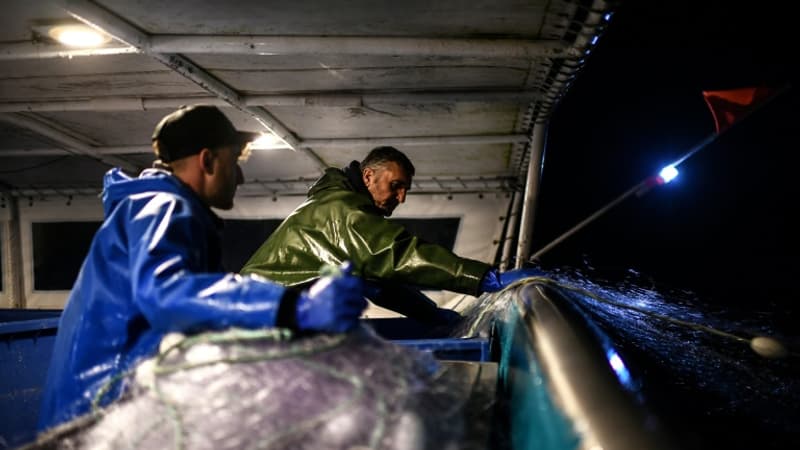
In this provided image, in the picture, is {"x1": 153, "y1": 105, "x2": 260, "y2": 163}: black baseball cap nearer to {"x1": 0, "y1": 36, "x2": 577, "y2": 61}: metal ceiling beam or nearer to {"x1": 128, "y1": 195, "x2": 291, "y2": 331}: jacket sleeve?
{"x1": 128, "y1": 195, "x2": 291, "y2": 331}: jacket sleeve

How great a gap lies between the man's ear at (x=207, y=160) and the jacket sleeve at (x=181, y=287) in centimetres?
39

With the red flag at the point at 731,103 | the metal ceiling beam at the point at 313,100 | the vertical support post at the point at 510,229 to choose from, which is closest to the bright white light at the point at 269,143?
the metal ceiling beam at the point at 313,100

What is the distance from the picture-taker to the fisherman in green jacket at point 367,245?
2.43 metres

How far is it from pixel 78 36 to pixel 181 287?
2.82 m

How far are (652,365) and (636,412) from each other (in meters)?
2.31

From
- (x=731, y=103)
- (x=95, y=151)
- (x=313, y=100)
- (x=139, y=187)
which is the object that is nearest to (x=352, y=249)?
(x=139, y=187)

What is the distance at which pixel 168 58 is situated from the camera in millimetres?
3166

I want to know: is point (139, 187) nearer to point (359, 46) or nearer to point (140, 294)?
point (140, 294)

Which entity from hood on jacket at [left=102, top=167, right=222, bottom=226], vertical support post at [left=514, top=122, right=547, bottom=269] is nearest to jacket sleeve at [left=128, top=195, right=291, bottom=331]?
hood on jacket at [left=102, top=167, right=222, bottom=226]

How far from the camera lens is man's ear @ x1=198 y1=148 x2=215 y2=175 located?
5.63ft

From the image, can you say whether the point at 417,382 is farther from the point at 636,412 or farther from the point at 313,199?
the point at 313,199

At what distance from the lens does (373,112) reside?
4.39 metres

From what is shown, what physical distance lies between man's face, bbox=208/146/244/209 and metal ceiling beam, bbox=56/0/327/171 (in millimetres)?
1676

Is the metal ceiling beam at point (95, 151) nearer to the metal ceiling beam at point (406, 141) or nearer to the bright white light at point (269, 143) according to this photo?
the metal ceiling beam at point (406, 141)
